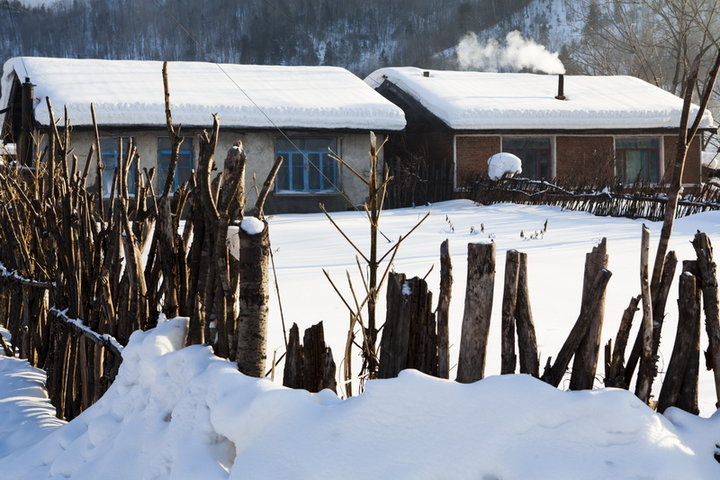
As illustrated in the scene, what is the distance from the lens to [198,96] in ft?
58.7

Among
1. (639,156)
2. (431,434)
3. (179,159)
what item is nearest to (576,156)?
(639,156)

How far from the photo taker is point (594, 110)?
20.0 meters

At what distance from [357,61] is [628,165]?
9539 cm

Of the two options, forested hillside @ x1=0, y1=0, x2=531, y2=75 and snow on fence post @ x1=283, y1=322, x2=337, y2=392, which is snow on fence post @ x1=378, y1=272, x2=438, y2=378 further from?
forested hillside @ x1=0, y1=0, x2=531, y2=75

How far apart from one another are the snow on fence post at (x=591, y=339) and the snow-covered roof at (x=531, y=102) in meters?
16.4

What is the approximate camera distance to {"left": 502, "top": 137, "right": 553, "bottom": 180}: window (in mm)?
20234

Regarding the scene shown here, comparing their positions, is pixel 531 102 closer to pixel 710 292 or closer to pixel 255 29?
pixel 710 292

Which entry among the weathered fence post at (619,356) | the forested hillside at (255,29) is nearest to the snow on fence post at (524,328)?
the weathered fence post at (619,356)

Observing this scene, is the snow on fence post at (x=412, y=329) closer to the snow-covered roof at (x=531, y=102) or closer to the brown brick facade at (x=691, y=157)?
the snow-covered roof at (x=531, y=102)

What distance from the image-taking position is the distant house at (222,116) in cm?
1672

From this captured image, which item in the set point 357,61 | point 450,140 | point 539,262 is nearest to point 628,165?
point 450,140

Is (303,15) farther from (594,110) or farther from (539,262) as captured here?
(539,262)

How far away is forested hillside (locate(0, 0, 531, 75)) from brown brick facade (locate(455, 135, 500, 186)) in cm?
8606

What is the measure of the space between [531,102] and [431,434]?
62.0ft
